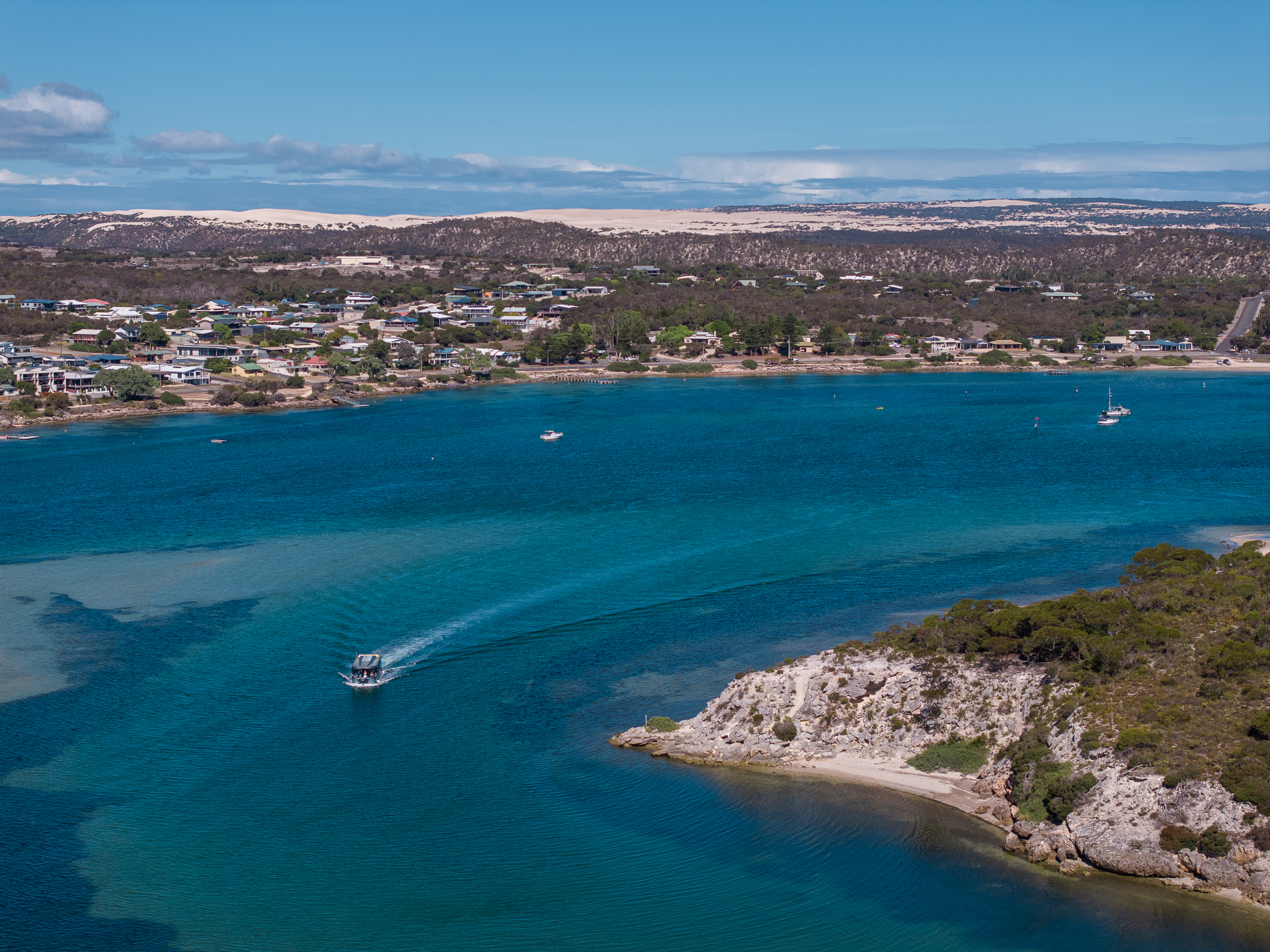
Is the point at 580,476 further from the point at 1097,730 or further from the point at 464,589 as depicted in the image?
the point at 1097,730

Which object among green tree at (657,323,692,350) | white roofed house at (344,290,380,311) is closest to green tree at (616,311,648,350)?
green tree at (657,323,692,350)

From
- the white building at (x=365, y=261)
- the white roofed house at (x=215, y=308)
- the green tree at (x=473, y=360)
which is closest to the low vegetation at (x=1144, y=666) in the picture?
the green tree at (x=473, y=360)

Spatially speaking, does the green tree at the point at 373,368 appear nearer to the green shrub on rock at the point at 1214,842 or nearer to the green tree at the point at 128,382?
the green tree at the point at 128,382

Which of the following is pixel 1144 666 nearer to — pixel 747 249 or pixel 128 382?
pixel 128 382

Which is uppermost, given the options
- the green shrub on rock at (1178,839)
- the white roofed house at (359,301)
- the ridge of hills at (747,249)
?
the ridge of hills at (747,249)

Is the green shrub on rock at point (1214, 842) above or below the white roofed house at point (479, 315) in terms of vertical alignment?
below

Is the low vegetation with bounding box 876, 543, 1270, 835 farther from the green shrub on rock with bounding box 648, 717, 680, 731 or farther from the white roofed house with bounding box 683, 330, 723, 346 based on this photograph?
the white roofed house with bounding box 683, 330, 723, 346
